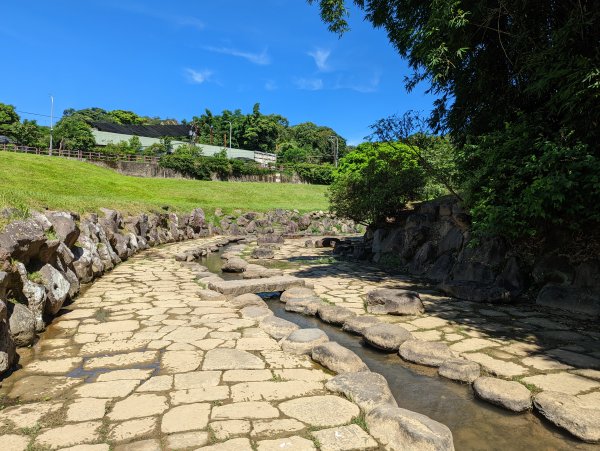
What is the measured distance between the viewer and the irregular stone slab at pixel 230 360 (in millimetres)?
3371

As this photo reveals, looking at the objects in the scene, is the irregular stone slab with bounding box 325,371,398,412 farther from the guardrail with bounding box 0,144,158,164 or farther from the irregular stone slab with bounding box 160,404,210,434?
the guardrail with bounding box 0,144,158,164

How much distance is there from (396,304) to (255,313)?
1.94 metres

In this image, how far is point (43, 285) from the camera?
434 centimetres

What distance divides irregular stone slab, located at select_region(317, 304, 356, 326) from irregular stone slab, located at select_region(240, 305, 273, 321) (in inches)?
28.1

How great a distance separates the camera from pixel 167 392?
2881 mm

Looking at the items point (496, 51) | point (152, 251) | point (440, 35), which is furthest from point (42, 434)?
point (152, 251)

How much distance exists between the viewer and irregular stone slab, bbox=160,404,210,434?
94.7 inches

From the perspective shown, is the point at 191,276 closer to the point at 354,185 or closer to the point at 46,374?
the point at 46,374

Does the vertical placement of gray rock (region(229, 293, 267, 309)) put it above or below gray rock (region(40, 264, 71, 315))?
below

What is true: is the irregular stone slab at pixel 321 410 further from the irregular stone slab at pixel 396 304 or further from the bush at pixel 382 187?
the bush at pixel 382 187

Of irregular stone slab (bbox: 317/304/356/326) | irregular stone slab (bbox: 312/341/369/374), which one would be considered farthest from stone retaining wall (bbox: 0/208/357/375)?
irregular stone slab (bbox: 317/304/356/326)

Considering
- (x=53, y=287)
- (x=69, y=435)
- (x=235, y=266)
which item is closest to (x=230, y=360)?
(x=69, y=435)

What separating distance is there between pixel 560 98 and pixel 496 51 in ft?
8.86

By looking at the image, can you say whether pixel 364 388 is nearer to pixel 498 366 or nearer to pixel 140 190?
pixel 498 366
